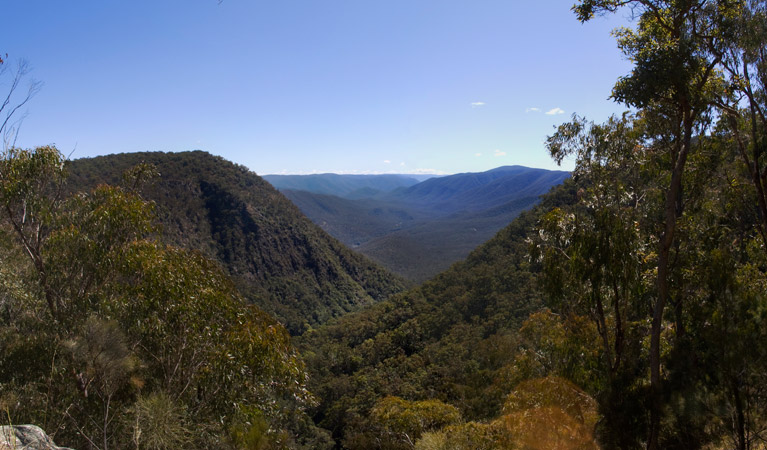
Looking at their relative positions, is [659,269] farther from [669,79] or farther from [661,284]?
[669,79]

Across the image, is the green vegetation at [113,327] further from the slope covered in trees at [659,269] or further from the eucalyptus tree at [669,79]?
the eucalyptus tree at [669,79]

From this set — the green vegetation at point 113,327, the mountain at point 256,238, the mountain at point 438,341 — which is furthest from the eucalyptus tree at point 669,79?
the mountain at point 256,238

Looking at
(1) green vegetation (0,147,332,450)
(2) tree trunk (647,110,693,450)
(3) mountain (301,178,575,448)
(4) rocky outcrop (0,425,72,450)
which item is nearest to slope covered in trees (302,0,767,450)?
Result: (2) tree trunk (647,110,693,450)

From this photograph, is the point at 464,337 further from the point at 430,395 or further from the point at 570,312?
the point at 570,312

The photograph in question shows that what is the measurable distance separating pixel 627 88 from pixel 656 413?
4220mm

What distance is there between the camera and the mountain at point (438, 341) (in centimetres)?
2167

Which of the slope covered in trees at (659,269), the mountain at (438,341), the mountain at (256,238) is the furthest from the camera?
the mountain at (256,238)

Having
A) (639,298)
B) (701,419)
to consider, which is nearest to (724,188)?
(639,298)

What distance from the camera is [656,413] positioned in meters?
5.02

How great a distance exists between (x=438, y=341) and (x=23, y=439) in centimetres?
3585

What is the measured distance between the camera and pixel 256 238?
246 feet

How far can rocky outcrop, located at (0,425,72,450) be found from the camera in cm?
301

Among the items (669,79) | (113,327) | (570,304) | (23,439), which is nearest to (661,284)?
(570,304)

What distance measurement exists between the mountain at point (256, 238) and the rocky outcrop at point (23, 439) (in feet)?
194
